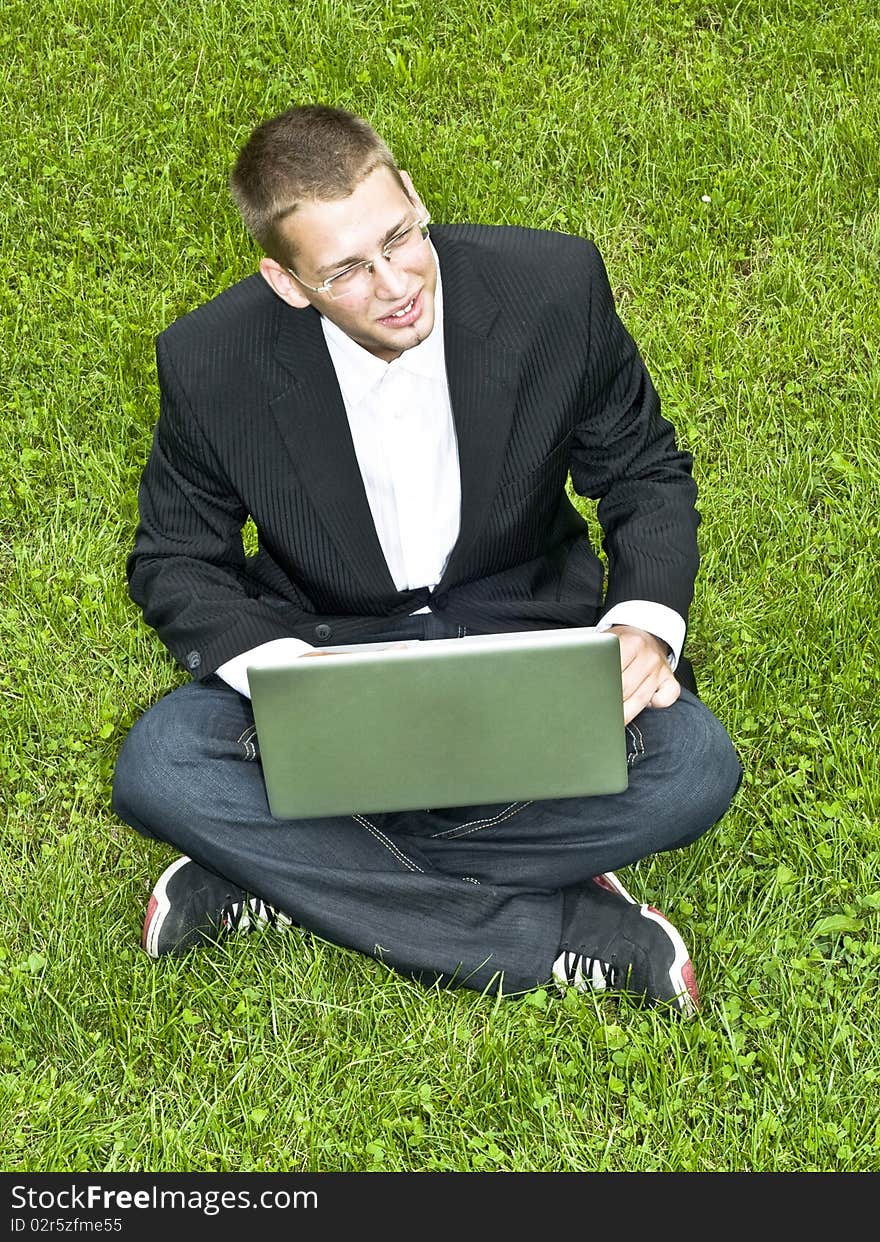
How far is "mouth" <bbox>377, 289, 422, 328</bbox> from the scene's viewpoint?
3.66 metres

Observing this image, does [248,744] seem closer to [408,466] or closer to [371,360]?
[408,466]

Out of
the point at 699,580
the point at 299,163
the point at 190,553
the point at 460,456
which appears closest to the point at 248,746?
the point at 190,553

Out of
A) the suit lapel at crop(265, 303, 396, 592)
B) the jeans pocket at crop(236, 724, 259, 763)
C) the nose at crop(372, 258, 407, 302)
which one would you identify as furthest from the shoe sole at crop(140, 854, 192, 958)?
the nose at crop(372, 258, 407, 302)

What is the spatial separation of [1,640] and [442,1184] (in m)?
2.43

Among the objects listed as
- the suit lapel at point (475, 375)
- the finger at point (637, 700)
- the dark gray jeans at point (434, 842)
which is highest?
the suit lapel at point (475, 375)

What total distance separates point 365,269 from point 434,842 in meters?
1.54

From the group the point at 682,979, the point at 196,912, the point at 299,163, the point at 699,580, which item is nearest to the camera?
the point at 299,163

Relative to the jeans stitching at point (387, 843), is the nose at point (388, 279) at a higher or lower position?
higher

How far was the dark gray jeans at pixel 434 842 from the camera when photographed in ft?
12.7

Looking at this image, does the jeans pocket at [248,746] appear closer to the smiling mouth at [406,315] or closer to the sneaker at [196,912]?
the sneaker at [196,912]

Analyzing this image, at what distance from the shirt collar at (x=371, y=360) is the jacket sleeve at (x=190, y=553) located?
0.42 m

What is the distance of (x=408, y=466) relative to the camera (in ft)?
13.1

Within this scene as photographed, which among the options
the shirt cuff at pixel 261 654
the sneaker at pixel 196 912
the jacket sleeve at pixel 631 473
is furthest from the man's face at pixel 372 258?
the sneaker at pixel 196 912

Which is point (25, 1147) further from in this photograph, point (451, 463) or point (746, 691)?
point (746, 691)
